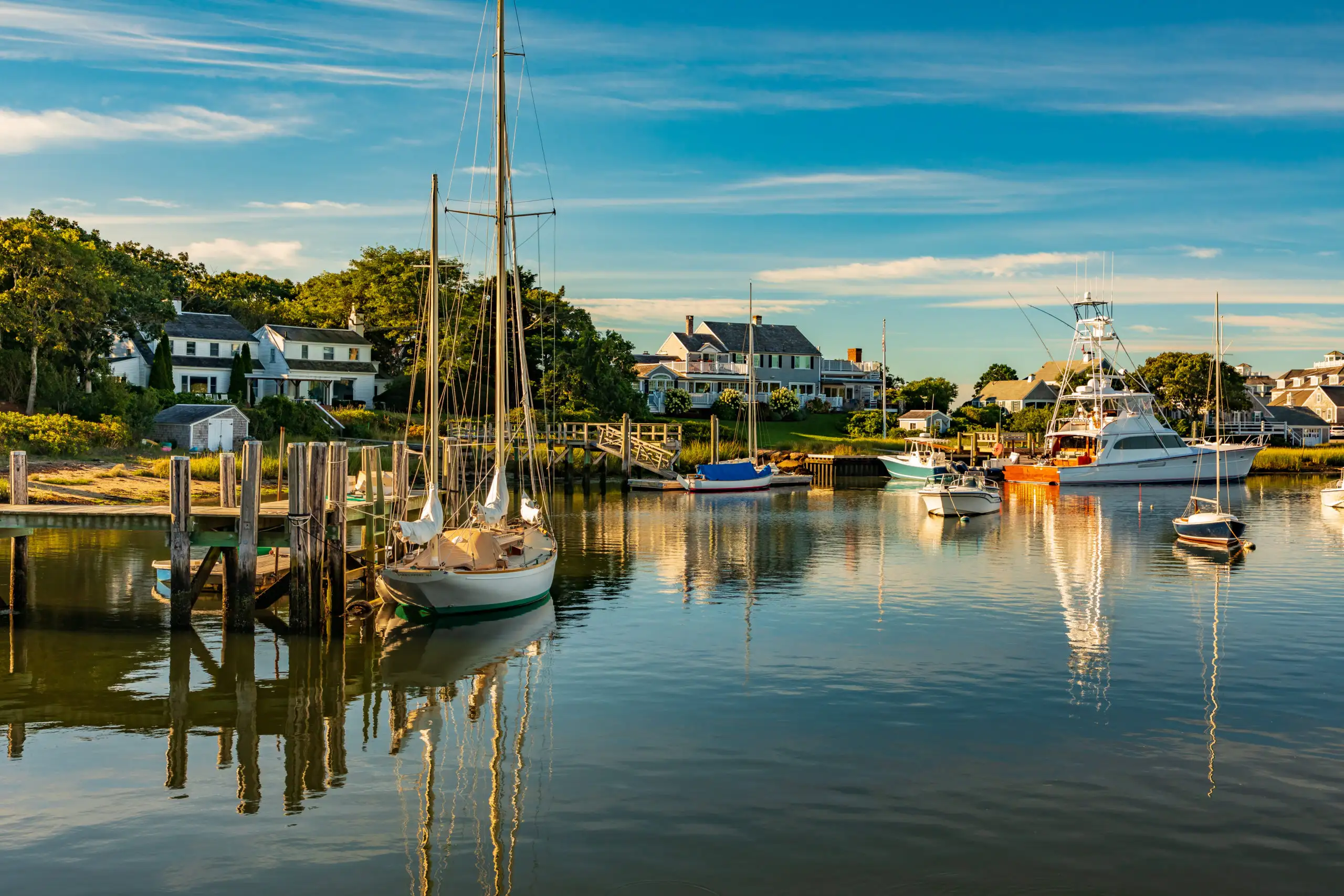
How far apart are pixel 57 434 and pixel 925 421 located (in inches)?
3373

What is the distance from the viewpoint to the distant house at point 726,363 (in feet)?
369

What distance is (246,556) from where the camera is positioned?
943 inches

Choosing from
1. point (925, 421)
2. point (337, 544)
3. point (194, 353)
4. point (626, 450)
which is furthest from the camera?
point (925, 421)

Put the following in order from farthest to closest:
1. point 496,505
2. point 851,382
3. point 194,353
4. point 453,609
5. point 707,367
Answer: point 851,382 → point 707,367 → point 194,353 → point 496,505 → point 453,609

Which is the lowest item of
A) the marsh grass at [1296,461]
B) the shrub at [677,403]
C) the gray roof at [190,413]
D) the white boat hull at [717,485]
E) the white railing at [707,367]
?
the white boat hull at [717,485]

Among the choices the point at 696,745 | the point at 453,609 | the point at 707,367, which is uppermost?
the point at 707,367

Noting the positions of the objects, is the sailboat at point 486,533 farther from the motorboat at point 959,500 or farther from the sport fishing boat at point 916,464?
the sport fishing boat at point 916,464

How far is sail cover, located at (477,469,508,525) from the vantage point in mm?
29828

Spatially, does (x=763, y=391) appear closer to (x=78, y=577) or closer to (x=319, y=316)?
(x=319, y=316)

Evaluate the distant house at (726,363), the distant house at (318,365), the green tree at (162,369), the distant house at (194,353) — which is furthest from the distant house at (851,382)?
the green tree at (162,369)

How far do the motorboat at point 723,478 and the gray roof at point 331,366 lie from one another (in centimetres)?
3264

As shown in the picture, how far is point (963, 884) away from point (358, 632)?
17.2 m

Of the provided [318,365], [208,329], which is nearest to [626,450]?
[318,365]

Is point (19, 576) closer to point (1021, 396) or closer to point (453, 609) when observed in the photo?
point (453, 609)
